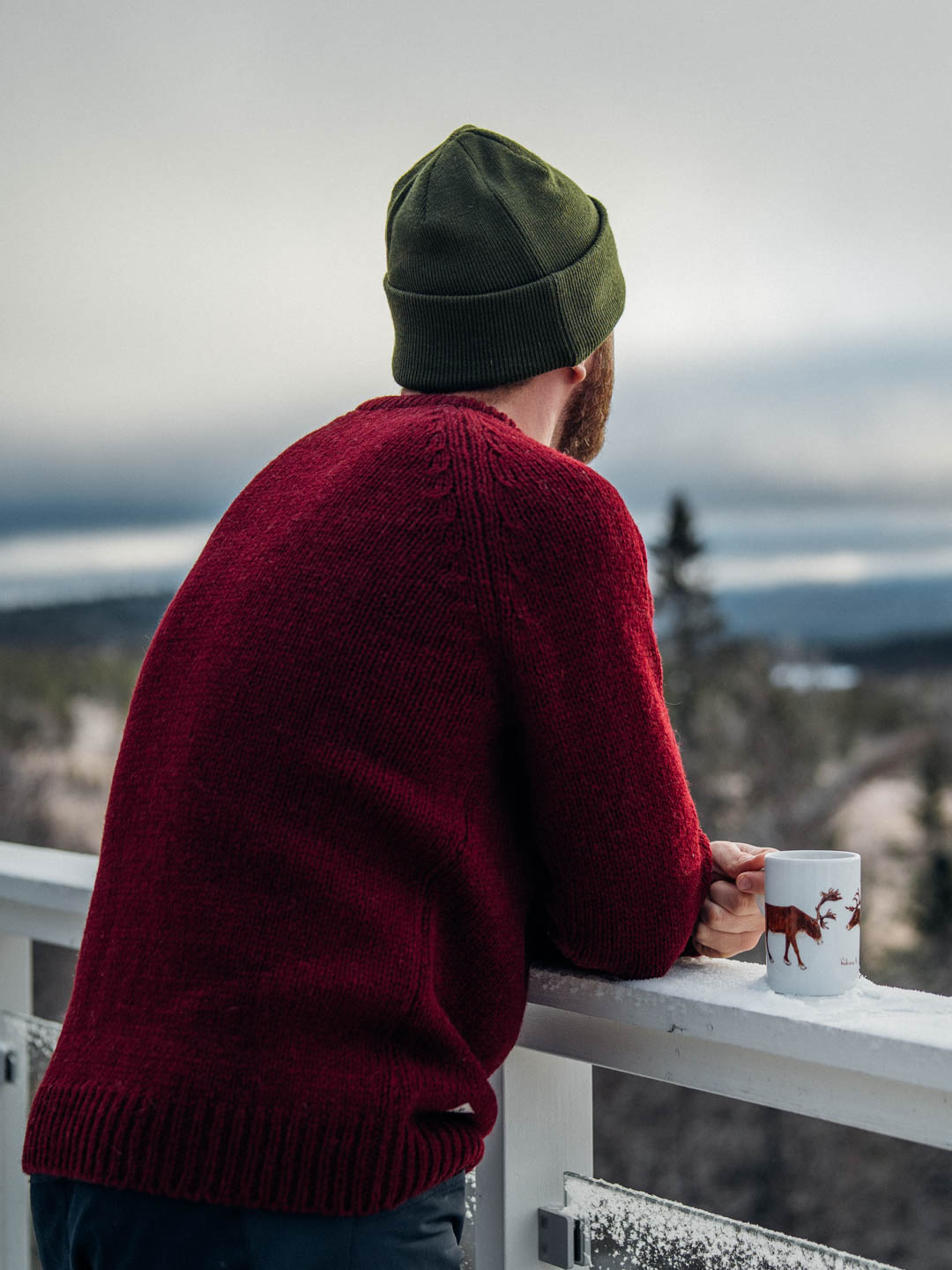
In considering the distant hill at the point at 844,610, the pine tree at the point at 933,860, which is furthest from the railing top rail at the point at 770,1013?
the distant hill at the point at 844,610

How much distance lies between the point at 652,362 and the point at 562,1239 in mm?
37085

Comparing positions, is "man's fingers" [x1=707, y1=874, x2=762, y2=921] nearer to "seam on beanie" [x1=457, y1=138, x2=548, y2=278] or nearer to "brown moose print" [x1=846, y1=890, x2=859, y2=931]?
"brown moose print" [x1=846, y1=890, x2=859, y2=931]

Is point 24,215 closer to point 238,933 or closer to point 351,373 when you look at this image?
point 238,933

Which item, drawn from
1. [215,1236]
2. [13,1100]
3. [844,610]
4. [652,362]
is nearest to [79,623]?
[13,1100]

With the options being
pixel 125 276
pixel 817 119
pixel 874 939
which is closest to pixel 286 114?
pixel 125 276

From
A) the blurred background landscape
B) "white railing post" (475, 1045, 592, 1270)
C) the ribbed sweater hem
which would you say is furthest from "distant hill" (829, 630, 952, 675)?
the ribbed sweater hem

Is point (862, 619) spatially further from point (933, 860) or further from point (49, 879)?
point (49, 879)

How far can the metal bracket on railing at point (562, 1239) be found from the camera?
1100 millimetres

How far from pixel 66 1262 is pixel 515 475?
0.64 meters

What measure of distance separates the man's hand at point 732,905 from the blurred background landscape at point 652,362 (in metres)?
0.31

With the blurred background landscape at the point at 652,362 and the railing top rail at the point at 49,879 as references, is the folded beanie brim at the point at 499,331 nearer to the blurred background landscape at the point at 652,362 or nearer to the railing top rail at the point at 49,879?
the blurred background landscape at the point at 652,362

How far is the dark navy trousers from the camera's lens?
807mm

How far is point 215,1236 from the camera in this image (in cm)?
81

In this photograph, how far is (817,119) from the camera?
98.8 ft
